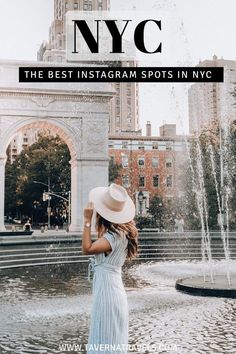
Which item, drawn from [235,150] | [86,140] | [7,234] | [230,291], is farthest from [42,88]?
[230,291]

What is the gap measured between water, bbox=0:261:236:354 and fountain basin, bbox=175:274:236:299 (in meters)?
0.23

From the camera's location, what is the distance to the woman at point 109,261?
3451 mm

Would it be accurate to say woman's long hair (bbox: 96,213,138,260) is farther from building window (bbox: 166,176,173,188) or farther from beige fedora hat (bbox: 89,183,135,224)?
building window (bbox: 166,176,173,188)

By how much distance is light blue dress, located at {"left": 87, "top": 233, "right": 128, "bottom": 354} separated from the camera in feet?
11.3

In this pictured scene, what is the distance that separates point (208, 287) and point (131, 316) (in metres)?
2.34

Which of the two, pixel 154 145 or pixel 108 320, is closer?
pixel 108 320

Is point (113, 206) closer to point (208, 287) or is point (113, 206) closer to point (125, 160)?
point (208, 287)

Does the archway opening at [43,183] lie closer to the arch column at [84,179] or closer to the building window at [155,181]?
the arch column at [84,179]

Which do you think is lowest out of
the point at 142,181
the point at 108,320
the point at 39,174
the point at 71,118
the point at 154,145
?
the point at 108,320

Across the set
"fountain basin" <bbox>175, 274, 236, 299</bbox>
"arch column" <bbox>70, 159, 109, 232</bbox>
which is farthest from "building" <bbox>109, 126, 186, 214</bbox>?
"fountain basin" <bbox>175, 274, 236, 299</bbox>

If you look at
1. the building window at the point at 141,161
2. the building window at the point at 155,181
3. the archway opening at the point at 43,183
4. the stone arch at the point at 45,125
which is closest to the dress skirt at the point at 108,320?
the stone arch at the point at 45,125

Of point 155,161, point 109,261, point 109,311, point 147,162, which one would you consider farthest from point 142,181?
point 109,311

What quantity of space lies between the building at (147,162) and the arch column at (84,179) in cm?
3053

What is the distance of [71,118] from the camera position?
83.4ft
